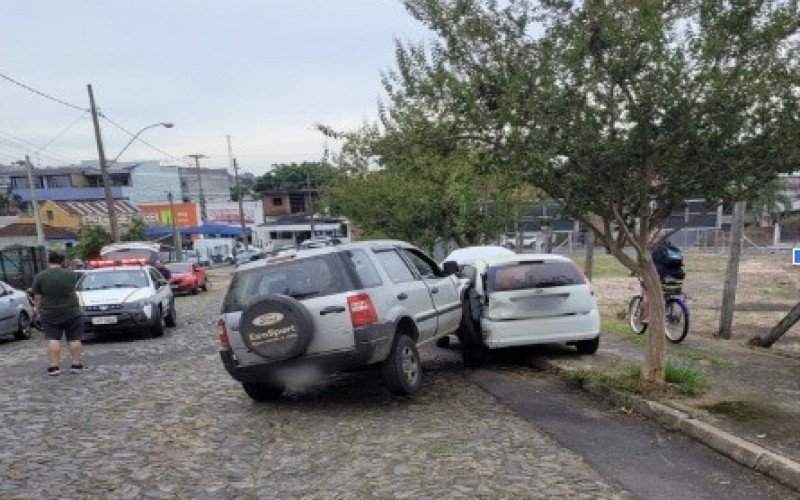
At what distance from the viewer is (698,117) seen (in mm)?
6098

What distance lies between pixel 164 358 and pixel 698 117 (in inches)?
360

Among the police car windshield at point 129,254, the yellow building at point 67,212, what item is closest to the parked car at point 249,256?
the police car windshield at point 129,254

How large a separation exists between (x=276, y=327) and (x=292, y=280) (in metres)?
0.62

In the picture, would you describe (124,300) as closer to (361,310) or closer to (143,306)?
(143,306)

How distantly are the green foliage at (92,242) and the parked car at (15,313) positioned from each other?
901 inches

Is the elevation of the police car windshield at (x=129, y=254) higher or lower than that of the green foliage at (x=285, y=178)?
lower

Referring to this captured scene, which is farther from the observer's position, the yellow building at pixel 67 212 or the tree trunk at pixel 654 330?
the yellow building at pixel 67 212

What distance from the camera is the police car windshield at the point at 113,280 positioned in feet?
48.1

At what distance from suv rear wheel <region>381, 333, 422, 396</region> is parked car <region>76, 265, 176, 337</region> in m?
8.20

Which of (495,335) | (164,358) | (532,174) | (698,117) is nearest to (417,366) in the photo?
(495,335)

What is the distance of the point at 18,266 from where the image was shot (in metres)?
21.8

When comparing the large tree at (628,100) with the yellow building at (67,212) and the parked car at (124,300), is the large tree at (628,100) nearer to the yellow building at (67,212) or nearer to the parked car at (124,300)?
the parked car at (124,300)

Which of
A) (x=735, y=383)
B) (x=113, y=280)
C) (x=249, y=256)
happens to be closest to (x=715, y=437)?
(x=735, y=383)

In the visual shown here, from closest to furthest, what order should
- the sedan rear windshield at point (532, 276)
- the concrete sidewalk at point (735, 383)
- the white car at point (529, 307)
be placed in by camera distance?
1. the concrete sidewalk at point (735, 383)
2. the white car at point (529, 307)
3. the sedan rear windshield at point (532, 276)
